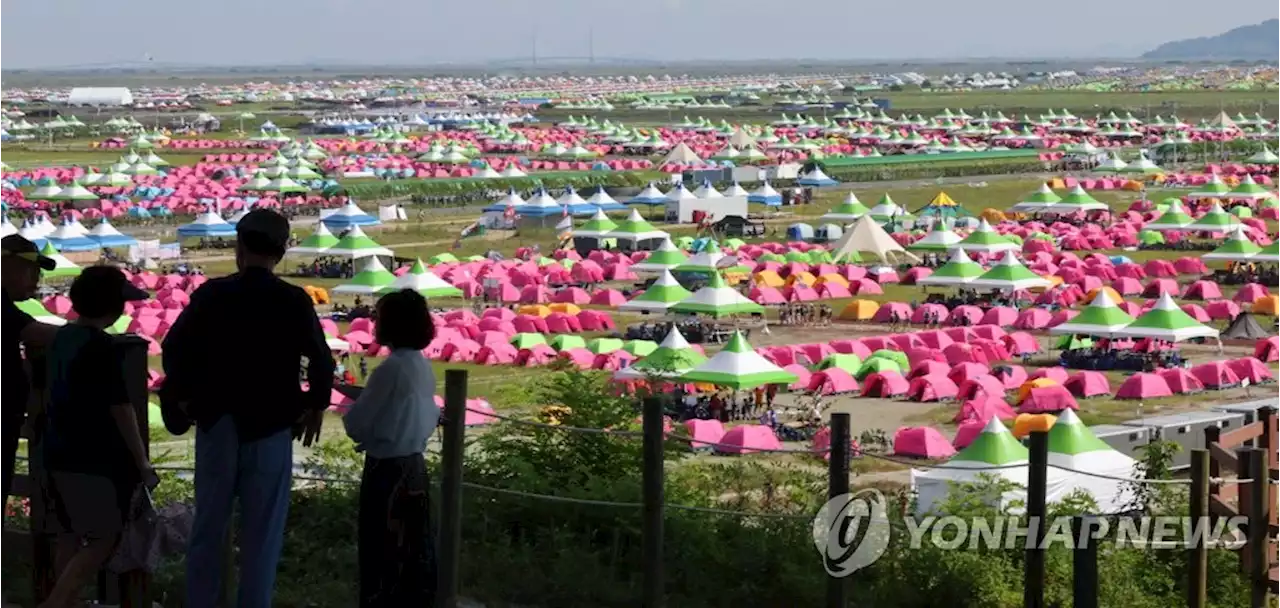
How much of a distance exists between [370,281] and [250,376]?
33.5 metres

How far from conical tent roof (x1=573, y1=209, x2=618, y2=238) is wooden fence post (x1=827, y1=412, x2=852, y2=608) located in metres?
42.9

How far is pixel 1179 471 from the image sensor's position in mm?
13992

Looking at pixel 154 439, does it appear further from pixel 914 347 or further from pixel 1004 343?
pixel 1004 343

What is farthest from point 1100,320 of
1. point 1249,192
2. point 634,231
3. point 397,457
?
point 1249,192

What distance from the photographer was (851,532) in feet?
29.4

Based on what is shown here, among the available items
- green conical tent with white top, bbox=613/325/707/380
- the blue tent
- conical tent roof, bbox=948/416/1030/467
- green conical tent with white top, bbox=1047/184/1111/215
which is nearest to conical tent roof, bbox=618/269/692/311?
green conical tent with white top, bbox=613/325/707/380

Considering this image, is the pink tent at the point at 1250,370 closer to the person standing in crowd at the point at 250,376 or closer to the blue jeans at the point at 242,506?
the blue jeans at the point at 242,506

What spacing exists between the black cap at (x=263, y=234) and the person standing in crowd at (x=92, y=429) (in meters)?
0.54

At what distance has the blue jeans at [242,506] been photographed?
705 centimetres

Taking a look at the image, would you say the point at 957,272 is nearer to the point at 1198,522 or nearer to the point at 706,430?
the point at 706,430

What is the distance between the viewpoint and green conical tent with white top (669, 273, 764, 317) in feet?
120

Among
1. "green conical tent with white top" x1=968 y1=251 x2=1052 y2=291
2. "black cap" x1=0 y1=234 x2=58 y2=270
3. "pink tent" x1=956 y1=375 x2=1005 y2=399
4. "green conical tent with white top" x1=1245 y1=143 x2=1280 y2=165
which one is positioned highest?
"green conical tent with white top" x1=1245 y1=143 x2=1280 y2=165

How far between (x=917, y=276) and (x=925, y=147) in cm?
5137

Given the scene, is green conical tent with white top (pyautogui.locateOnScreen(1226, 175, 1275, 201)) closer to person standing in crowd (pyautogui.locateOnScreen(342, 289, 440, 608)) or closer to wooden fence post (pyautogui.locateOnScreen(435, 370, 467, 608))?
wooden fence post (pyautogui.locateOnScreen(435, 370, 467, 608))
